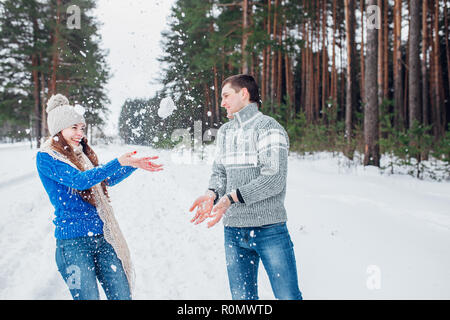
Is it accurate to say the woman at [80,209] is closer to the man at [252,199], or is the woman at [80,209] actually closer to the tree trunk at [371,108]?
the man at [252,199]

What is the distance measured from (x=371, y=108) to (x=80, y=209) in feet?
26.9

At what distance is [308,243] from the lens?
3.69 m

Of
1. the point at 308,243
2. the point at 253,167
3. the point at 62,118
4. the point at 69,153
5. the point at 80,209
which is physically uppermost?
the point at 62,118

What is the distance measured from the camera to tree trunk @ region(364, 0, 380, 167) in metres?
8.00

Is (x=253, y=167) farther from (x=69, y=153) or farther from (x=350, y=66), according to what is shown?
(x=350, y=66)

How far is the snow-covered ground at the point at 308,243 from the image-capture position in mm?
2678

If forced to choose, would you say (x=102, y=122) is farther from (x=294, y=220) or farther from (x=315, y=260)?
(x=294, y=220)

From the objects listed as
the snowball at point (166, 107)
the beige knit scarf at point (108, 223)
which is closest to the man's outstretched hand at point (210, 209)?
the beige knit scarf at point (108, 223)

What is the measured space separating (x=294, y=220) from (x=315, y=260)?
1112mm

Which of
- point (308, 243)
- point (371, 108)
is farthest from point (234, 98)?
point (371, 108)

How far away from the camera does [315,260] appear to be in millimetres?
3256

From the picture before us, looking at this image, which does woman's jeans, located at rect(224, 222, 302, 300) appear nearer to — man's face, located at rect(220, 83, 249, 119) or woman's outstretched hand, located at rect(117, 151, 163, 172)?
woman's outstretched hand, located at rect(117, 151, 163, 172)

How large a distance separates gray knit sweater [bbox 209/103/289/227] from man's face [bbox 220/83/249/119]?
4 centimetres

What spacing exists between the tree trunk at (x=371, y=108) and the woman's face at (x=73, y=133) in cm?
796
